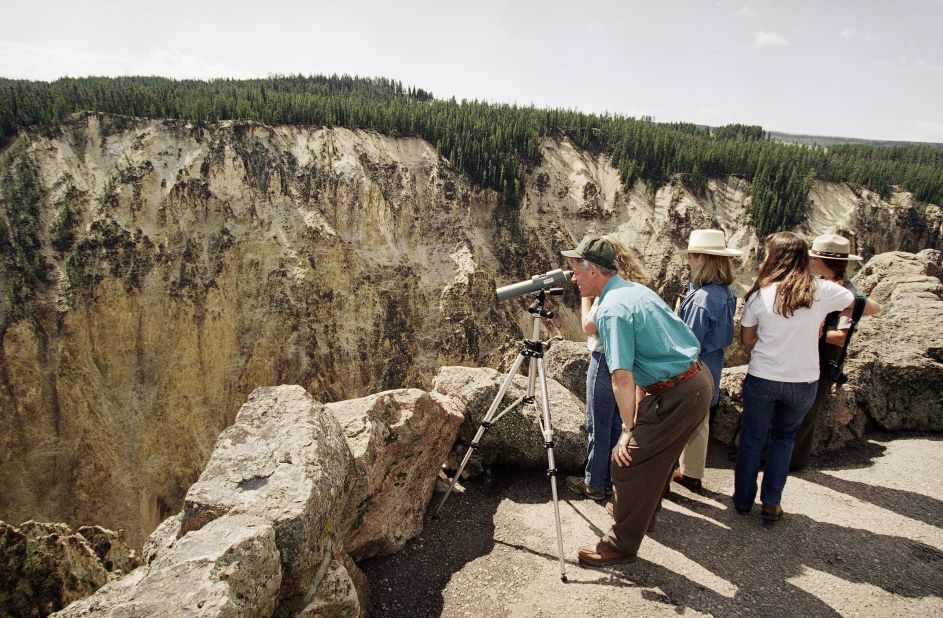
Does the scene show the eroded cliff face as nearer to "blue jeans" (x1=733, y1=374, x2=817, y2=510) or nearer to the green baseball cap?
"blue jeans" (x1=733, y1=374, x2=817, y2=510)

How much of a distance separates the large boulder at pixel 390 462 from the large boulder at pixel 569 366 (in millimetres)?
2064

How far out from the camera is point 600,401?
425 cm

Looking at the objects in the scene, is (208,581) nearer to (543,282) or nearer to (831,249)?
(543,282)

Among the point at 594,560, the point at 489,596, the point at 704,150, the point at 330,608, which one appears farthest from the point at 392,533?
the point at 704,150

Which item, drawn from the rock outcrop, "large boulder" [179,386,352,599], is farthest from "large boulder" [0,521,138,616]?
"large boulder" [179,386,352,599]

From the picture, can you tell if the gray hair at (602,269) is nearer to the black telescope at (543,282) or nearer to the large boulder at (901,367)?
the black telescope at (543,282)

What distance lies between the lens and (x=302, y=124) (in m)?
28.2

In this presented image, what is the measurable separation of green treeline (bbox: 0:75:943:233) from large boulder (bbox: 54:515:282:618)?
28739mm

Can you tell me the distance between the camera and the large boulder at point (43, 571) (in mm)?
5121

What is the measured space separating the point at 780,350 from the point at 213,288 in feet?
77.5

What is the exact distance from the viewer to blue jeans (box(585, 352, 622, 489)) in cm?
421

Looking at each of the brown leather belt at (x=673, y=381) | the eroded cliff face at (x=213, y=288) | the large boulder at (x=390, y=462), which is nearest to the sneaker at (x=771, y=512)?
the brown leather belt at (x=673, y=381)

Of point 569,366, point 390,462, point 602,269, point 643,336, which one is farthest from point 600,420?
point 569,366

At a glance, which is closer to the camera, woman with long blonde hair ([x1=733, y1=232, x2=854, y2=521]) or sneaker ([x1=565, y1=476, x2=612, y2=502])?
woman with long blonde hair ([x1=733, y1=232, x2=854, y2=521])
